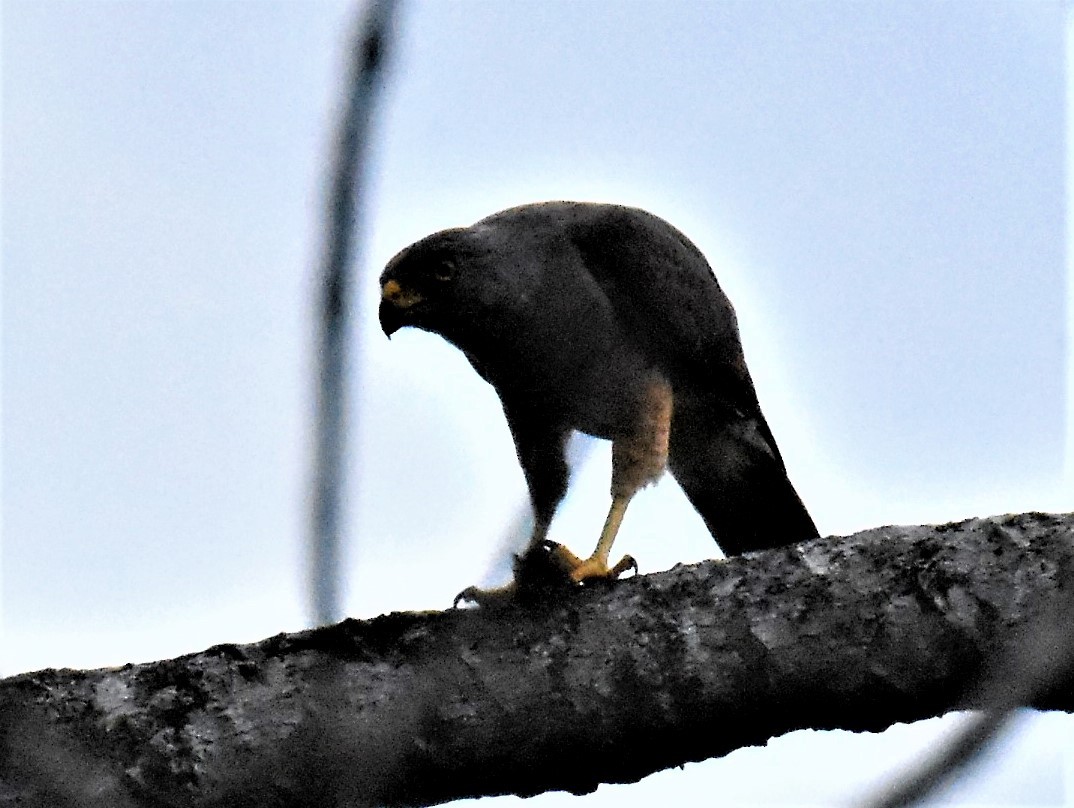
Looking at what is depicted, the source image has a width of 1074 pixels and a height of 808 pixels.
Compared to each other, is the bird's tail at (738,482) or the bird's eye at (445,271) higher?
the bird's eye at (445,271)

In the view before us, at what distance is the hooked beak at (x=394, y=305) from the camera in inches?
213

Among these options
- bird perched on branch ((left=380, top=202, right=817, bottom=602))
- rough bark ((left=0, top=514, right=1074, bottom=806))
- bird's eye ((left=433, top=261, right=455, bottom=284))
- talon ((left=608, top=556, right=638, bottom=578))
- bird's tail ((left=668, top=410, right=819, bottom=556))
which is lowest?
rough bark ((left=0, top=514, right=1074, bottom=806))

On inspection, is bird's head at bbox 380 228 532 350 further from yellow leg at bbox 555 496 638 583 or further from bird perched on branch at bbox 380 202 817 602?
yellow leg at bbox 555 496 638 583

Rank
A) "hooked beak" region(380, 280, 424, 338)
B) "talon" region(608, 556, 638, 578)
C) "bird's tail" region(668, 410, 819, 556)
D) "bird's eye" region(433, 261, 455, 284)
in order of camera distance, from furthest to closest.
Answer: "bird's tail" region(668, 410, 819, 556), "bird's eye" region(433, 261, 455, 284), "hooked beak" region(380, 280, 424, 338), "talon" region(608, 556, 638, 578)

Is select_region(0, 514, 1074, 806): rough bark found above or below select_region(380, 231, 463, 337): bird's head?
below

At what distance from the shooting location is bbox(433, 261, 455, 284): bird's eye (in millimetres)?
5504

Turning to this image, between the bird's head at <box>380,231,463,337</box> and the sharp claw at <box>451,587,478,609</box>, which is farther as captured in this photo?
the bird's head at <box>380,231,463,337</box>

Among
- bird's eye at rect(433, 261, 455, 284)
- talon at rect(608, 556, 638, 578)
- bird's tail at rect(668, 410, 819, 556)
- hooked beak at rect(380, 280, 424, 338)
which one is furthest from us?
bird's tail at rect(668, 410, 819, 556)

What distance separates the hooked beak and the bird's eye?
12cm

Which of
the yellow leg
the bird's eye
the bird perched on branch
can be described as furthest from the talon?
the bird's eye

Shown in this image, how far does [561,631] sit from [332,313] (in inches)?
104

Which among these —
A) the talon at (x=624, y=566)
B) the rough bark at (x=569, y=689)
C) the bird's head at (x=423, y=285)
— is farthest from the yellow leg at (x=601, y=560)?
the bird's head at (x=423, y=285)

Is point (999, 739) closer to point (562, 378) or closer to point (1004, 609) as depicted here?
point (1004, 609)

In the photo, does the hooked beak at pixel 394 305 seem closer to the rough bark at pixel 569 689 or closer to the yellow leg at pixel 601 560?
the yellow leg at pixel 601 560
